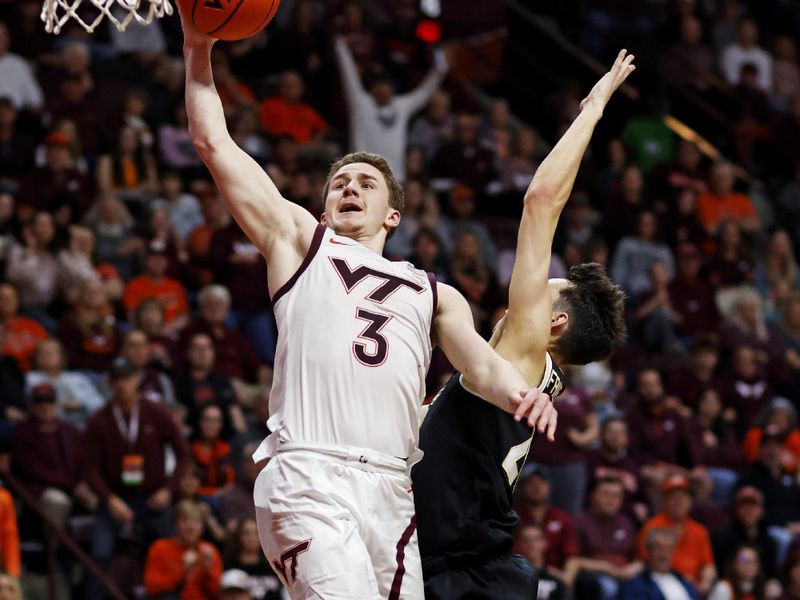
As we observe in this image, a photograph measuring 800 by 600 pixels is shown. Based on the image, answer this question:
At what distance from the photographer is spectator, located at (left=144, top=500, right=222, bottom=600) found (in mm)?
9766

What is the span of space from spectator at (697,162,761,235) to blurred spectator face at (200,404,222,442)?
7.14 m

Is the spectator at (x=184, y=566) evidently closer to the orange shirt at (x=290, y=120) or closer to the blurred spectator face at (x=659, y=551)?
the blurred spectator face at (x=659, y=551)

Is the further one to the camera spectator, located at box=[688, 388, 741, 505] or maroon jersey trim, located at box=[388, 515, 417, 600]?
spectator, located at box=[688, 388, 741, 505]

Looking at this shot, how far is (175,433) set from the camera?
1043 cm

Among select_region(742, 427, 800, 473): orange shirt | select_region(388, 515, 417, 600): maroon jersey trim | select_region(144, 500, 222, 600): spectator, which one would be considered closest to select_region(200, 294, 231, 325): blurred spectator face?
select_region(144, 500, 222, 600): spectator

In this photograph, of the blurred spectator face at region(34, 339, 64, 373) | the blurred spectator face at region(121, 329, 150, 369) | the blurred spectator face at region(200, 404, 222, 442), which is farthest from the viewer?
the blurred spectator face at region(121, 329, 150, 369)

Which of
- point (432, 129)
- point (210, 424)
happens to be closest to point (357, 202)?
point (210, 424)

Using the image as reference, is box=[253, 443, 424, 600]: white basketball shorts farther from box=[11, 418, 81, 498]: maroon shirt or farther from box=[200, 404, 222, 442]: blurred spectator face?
box=[200, 404, 222, 442]: blurred spectator face

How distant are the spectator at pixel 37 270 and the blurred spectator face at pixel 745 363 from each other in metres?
6.47

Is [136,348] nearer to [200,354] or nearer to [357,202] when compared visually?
[200,354]

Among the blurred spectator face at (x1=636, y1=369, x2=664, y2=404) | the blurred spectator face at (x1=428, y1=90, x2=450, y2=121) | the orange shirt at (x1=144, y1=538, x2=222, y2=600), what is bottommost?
the orange shirt at (x1=144, y1=538, x2=222, y2=600)

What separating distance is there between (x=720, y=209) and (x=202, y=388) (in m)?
7.29

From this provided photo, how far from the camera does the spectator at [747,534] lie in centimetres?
1188

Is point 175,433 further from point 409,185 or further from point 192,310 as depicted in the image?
point 409,185
